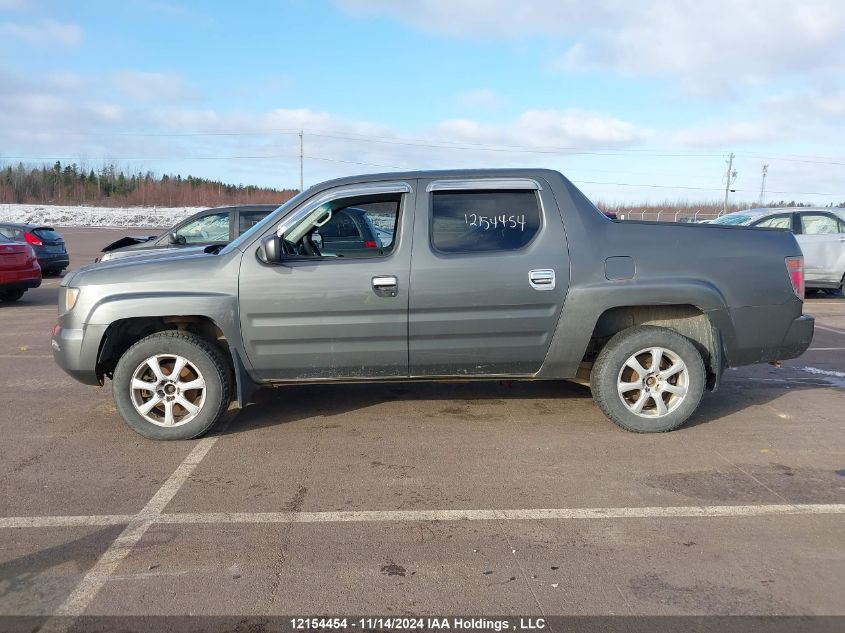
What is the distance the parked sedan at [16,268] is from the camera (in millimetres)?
12086

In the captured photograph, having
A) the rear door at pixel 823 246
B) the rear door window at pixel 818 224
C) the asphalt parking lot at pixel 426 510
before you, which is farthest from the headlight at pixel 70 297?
the rear door window at pixel 818 224

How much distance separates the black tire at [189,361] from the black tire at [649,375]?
2.78 meters

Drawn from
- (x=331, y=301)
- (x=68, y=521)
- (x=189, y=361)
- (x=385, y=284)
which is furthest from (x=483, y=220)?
(x=68, y=521)

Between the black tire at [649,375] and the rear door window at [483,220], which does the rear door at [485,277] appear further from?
the black tire at [649,375]

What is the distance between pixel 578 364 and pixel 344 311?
5.83 ft

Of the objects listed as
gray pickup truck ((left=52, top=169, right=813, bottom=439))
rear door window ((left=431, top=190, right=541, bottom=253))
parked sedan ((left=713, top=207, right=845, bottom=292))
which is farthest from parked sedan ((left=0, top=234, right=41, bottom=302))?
parked sedan ((left=713, top=207, right=845, bottom=292))

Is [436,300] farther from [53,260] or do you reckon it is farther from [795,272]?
[53,260]

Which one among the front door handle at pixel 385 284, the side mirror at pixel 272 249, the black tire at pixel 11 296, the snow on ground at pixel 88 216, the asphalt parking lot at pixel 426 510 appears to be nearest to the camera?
the asphalt parking lot at pixel 426 510

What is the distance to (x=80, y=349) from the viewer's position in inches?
193

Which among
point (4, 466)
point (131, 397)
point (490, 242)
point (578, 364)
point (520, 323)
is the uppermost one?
point (490, 242)

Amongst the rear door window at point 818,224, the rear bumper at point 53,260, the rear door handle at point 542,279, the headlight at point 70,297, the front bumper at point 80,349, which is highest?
the rear door window at point 818,224

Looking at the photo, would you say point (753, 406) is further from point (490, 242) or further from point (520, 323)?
point (490, 242)

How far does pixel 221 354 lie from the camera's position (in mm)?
4992

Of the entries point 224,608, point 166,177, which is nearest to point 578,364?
point 224,608
